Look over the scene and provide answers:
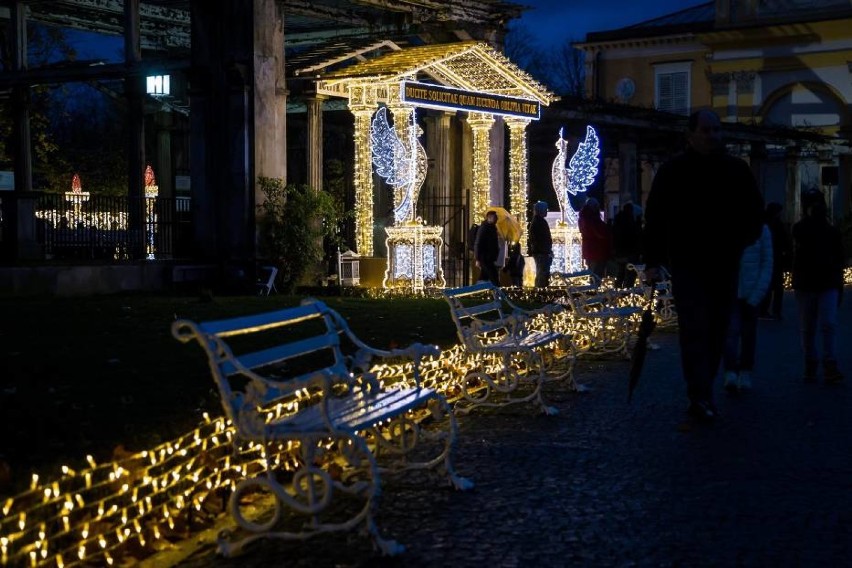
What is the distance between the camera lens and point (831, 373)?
1216 cm

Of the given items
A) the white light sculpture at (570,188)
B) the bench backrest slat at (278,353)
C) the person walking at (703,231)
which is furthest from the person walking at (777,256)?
the bench backrest slat at (278,353)

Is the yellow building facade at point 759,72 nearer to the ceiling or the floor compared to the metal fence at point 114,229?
nearer to the ceiling

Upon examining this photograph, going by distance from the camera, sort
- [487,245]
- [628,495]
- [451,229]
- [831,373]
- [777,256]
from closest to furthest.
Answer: [628,495] → [831,373] → [777,256] → [487,245] → [451,229]

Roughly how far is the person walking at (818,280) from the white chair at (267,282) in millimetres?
9858

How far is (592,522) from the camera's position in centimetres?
639

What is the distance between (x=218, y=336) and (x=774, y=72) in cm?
4617

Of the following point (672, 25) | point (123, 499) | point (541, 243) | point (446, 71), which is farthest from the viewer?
point (672, 25)

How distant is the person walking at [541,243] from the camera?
22.5 meters

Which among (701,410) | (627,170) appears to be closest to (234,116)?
(701,410)

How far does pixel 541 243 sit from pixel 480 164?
2.83 meters

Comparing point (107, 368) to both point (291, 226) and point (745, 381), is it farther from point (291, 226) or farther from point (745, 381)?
point (291, 226)

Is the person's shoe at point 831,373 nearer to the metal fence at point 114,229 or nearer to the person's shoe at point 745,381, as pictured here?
the person's shoe at point 745,381

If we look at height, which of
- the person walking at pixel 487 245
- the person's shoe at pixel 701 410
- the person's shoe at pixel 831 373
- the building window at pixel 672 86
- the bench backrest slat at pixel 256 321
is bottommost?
the person's shoe at pixel 831 373

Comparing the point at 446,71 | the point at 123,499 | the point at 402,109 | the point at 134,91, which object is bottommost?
the point at 123,499
